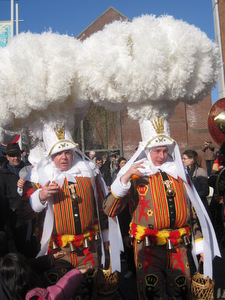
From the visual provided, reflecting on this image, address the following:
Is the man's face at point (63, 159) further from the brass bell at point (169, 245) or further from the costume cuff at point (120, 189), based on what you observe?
the brass bell at point (169, 245)

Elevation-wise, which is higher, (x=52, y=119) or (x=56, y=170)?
(x=52, y=119)

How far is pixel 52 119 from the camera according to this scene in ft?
10.3

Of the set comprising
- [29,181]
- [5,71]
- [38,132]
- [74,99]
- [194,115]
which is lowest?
[29,181]

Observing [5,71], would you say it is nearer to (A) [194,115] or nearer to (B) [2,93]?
(B) [2,93]

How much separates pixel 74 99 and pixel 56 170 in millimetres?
698

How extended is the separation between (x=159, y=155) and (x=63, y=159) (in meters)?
0.89

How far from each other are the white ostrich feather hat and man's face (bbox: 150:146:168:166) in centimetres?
75

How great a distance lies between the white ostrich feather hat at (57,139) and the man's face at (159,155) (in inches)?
29.4

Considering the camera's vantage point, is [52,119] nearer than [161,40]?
No

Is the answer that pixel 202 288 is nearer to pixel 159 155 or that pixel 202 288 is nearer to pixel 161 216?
pixel 161 216

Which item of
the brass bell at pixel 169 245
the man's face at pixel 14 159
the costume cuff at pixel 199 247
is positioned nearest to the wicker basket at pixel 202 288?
the costume cuff at pixel 199 247

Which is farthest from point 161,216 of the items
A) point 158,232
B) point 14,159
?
point 14,159

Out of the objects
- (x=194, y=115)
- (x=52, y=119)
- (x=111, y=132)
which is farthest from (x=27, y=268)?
(x=194, y=115)

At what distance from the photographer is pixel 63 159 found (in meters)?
3.07
